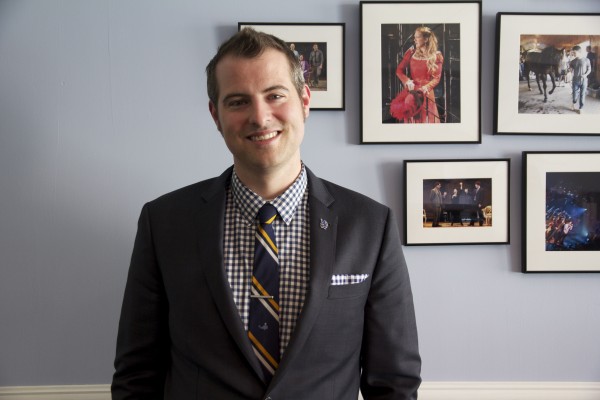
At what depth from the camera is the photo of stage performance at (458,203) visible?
5.99 ft

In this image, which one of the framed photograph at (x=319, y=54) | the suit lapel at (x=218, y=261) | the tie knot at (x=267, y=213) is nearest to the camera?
the suit lapel at (x=218, y=261)

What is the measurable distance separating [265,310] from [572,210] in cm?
125

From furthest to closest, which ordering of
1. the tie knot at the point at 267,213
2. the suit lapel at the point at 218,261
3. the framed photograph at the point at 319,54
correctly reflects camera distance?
the framed photograph at the point at 319,54, the tie knot at the point at 267,213, the suit lapel at the point at 218,261

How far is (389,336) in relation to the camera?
126 cm

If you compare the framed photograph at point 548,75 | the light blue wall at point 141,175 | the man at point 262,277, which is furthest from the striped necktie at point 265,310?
the framed photograph at point 548,75

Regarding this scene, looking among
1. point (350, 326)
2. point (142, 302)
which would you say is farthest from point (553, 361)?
point (142, 302)

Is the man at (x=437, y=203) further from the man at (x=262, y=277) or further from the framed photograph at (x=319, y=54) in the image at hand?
the man at (x=262, y=277)

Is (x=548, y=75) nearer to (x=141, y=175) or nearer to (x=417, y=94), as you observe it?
(x=417, y=94)

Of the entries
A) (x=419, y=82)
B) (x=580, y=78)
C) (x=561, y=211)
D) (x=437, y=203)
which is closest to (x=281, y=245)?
(x=437, y=203)

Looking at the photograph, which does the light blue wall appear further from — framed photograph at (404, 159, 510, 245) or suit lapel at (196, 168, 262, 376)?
suit lapel at (196, 168, 262, 376)

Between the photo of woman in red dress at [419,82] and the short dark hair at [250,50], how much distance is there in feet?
2.15

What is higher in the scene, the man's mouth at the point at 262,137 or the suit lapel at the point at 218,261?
the man's mouth at the point at 262,137

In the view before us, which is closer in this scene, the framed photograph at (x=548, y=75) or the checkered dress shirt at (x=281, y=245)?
the checkered dress shirt at (x=281, y=245)

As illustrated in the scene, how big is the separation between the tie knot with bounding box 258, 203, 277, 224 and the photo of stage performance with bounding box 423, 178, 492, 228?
30.0 inches
